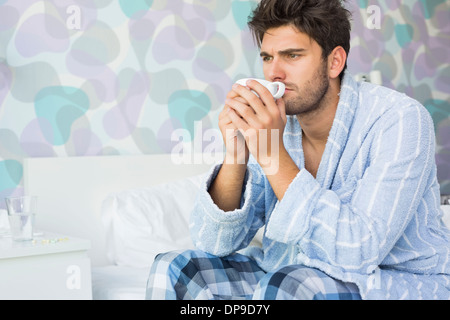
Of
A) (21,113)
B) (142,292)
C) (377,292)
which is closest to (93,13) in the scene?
(21,113)

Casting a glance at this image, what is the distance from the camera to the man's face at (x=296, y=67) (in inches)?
51.0

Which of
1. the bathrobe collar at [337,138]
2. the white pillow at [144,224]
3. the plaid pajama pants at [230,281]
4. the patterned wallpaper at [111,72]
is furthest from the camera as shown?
the patterned wallpaper at [111,72]

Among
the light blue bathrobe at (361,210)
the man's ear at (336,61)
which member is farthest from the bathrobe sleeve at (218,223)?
the man's ear at (336,61)

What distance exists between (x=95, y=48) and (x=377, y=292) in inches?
61.2

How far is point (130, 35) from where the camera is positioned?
223 cm

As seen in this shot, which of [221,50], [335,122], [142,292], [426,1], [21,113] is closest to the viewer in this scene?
[335,122]

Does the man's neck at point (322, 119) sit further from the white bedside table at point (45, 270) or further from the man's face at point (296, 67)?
the white bedside table at point (45, 270)

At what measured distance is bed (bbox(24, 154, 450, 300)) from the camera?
1.81 metres

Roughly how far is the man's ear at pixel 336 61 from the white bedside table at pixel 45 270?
801 millimetres

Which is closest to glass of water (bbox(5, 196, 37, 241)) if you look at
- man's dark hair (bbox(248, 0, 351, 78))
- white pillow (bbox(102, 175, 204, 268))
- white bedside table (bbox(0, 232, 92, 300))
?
white bedside table (bbox(0, 232, 92, 300))

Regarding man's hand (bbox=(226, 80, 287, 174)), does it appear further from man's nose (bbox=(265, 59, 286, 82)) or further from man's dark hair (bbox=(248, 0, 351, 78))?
man's dark hair (bbox=(248, 0, 351, 78))

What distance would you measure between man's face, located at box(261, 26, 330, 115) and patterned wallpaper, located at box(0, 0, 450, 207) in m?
1.00

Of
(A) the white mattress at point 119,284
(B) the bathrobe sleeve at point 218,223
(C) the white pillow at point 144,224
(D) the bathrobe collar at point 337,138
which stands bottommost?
(A) the white mattress at point 119,284

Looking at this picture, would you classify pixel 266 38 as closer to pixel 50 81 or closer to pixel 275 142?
pixel 275 142
